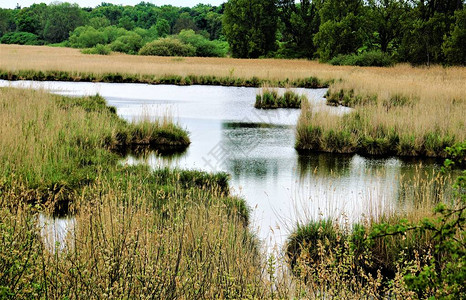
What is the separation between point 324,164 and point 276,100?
10.9 m

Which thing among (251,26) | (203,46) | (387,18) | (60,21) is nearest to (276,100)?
(387,18)

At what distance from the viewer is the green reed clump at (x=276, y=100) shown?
74.8 feet

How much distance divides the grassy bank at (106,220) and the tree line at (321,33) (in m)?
28.2

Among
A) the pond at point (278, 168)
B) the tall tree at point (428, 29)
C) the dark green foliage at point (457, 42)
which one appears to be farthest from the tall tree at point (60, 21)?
the pond at point (278, 168)

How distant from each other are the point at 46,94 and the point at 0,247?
534 inches

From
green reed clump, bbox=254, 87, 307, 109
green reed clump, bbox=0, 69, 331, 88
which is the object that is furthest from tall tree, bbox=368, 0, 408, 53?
green reed clump, bbox=254, 87, 307, 109

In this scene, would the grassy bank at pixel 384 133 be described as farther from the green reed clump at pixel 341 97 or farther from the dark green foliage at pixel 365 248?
the green reed clump at pixel 341 97

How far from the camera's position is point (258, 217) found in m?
8.14

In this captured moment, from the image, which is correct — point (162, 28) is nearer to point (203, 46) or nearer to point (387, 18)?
point (203, 46)

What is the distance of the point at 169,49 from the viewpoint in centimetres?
6072

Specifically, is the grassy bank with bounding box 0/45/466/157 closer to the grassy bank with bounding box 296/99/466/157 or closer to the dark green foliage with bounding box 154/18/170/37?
the grassy bank with bounding box 296/99/466/157

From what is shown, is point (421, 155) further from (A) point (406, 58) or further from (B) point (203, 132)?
(A) point (406, 58)

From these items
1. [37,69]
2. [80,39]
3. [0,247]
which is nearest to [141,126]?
[0,247]

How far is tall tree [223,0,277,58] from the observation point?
55625 mm
